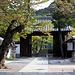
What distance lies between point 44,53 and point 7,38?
105 ft

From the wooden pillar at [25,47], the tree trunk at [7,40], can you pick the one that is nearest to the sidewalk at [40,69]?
the tree trunk at [7,40]

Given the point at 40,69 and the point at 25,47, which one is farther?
the point at 25,47

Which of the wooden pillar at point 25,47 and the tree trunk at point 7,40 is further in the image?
the wooden pillar at point 25,47

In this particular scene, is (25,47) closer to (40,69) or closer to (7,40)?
(40,69)

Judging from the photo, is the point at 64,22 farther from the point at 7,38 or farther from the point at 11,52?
the point at 7,38

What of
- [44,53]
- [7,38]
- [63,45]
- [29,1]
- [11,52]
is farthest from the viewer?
[44,53]

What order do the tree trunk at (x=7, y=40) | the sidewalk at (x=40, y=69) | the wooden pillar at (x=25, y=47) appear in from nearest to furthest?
the sidewalk at (x=40, y=69)
the tree trunk at (x=7, y=40)
the wooden pillar at (x=25, y=47)

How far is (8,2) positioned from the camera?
13.9 metres

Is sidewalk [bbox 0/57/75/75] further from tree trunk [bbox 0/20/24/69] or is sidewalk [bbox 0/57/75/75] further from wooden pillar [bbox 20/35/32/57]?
wooden pillar [bbox 20/35/32/57]

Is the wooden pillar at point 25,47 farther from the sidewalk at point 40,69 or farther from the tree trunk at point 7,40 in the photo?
the tree trunk at point 7,40

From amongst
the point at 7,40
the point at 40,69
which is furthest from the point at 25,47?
the point at 7,40

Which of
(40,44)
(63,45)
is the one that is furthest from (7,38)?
(40,44)

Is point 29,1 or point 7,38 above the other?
point 29,1

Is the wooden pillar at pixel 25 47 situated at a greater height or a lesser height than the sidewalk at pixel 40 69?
greater
